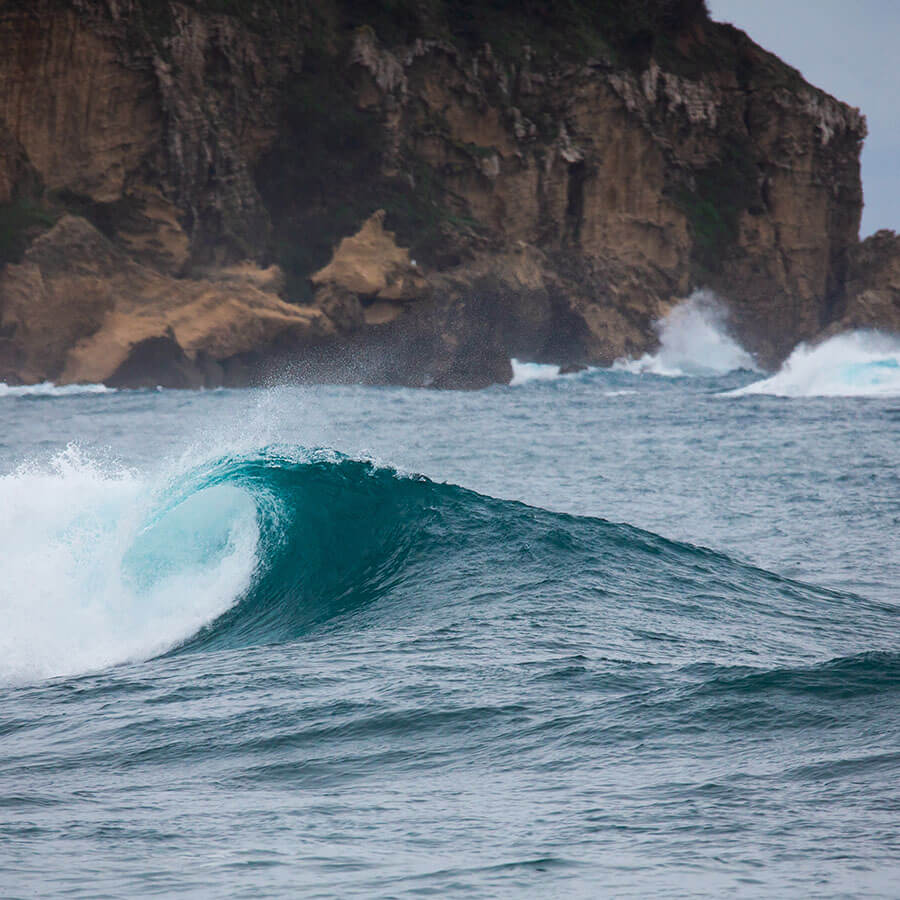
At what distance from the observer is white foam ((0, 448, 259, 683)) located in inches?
283

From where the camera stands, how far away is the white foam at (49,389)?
34.9 m

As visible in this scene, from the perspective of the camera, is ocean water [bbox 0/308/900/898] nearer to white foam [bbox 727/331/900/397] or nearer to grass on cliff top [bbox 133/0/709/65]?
white foam [bbox 727/331/900/397]

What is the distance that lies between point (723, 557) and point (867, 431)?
45.9 ft

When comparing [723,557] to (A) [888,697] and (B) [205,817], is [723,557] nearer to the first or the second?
(A) [888,697]

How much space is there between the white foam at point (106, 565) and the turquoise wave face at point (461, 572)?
0.08m

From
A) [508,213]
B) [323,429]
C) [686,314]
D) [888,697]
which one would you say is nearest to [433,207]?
[508,213]

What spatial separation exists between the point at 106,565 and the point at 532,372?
42.0m

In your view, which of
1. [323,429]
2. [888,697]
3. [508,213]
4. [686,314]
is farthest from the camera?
[686,314]

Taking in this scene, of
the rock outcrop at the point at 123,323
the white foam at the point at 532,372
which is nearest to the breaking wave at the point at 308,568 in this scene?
the rock outcrop at the point at 123,323

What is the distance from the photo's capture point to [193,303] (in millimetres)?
39156

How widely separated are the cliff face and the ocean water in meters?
27.6

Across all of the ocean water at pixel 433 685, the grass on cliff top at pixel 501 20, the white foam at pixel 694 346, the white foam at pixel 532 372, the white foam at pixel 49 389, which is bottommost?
the ocean water at pixel 433 685

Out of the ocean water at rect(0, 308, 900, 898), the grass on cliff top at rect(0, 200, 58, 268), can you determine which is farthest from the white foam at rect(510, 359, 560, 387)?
the ocean water at rect(0, 308, 900, 898)

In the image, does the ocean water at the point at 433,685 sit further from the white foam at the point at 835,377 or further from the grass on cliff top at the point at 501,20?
the grass on cliff top at the point at 501,20
